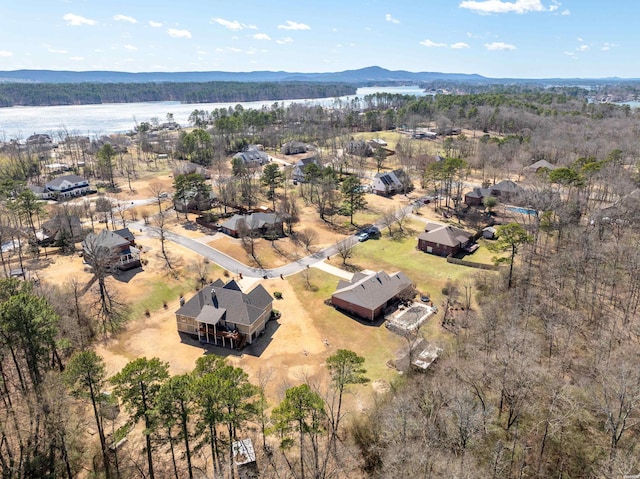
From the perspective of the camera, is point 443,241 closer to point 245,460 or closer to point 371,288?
point 371,288

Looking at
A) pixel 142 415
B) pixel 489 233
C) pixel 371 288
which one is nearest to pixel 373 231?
pixel 489 233

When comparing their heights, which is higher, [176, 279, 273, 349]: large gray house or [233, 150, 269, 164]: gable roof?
[233, 150, 269, 164]: gable roof

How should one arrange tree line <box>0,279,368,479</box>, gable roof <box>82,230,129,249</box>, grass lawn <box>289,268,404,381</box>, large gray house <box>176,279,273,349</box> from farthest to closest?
gable roof <box>82,230,129,249</box>, large gray house <box>176,279,273,349</box>, grass lawn <box>289,268,404,381</box>, tree line <box>0,279,368,479</box>

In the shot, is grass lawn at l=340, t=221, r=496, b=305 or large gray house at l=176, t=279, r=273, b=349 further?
grass lawn at l=340, t=221, r=496, b=305

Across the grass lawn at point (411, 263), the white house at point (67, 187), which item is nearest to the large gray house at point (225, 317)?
the grass lawn at point (411, 263)

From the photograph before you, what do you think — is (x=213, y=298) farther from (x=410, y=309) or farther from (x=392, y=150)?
(x=392, y=150)

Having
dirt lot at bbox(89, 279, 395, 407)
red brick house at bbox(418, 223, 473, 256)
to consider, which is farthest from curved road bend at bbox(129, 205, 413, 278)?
red brick house at bbox(418, 223, 473, 256)

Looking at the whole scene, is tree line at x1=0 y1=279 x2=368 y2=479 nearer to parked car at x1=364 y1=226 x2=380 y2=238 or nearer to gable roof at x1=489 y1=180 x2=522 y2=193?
parked car at x1=364 y1=226 x2=380 y2=238
